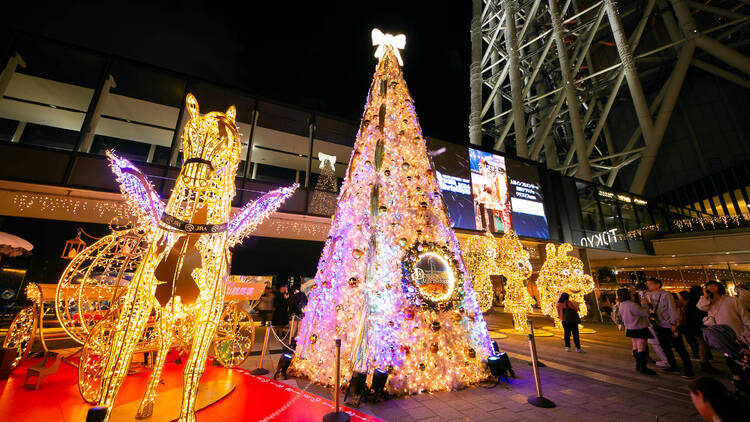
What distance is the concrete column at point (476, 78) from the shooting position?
19.5 meters

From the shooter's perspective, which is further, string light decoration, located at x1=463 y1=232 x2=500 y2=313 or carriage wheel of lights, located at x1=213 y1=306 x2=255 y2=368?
string light decoration, located at x1=463 y1=232 x2=500 y2=313

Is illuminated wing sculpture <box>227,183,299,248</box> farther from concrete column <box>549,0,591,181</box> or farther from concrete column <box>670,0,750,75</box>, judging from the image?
concrete column <box>670,0,750,75</box>

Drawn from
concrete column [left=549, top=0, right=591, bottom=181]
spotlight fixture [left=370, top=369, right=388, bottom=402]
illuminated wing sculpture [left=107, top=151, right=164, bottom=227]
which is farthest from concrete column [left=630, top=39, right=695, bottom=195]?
illuminated wing sculpture [left=107, top=151, right=164, bottom=227]

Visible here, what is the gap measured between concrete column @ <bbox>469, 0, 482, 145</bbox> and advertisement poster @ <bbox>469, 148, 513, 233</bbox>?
5647mm

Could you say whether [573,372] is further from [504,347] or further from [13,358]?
[13,358]

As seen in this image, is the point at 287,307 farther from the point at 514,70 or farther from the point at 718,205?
the point at 718,205

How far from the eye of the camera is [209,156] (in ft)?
9.38

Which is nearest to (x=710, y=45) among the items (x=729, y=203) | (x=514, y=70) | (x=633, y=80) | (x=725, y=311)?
(x=633, y=80)

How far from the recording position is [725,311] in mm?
4434

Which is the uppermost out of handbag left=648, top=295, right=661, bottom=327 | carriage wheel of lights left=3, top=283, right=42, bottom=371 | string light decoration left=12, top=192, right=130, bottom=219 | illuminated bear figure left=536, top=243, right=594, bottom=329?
string light decoration left=12, top=192, right=130, bottom=219

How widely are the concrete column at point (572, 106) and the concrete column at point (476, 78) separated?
5208 millimetres

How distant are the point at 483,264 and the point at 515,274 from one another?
113 centimetres

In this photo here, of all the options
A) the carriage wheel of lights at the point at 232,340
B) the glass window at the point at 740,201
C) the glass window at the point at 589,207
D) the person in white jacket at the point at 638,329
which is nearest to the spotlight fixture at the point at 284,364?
the carriage wheel of lights at the point at 232,340

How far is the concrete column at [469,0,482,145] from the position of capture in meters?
19.5
